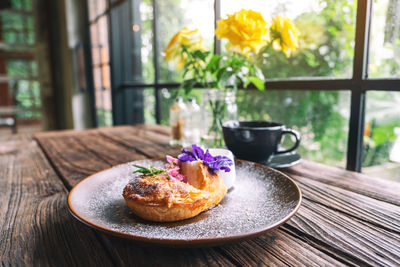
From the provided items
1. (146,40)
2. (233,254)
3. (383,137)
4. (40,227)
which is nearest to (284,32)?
(383,137)

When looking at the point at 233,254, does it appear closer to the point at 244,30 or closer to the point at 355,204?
the point at 355,204

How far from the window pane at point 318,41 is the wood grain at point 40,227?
0.92m

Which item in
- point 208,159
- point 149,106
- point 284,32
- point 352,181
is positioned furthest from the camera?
point 149,106

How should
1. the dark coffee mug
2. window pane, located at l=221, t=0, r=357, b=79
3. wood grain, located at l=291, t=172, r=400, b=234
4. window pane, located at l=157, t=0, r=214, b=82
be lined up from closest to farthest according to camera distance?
wood grain, located at l=291, t=172, r=400, b=234
the dark coffee mug
window pane, located at l=221, t=0, r=357, b=79
window pane, located at l=157, t=0, r=214, b=82

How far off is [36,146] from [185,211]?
1.02 meters

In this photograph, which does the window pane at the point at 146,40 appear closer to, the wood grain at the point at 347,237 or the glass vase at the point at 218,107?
the glass vase at the point at 218,107

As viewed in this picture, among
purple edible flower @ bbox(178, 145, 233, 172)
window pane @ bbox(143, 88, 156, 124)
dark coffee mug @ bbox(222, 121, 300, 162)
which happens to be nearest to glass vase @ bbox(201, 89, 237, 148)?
dark coffee mug @ bbox(222, 121, 300, 162)

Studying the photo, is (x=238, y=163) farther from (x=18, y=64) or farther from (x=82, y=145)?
(x=18, y=64)

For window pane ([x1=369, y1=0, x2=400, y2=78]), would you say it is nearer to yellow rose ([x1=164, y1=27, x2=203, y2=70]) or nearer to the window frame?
the window frame

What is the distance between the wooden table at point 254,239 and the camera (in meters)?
0.37

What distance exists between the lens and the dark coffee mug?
72 cm

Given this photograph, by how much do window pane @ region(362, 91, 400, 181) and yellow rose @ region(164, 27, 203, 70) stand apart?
1.94 ft

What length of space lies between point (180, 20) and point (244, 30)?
1.26m

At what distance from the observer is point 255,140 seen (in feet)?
2.39
